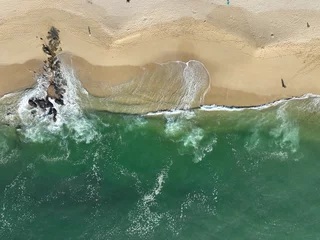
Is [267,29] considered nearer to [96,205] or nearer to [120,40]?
[120,40]

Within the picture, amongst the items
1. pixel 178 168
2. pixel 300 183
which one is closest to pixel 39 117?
pixel 178 168

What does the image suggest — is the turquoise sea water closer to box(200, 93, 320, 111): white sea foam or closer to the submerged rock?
box(200, 93, 320, 111): white sea foam

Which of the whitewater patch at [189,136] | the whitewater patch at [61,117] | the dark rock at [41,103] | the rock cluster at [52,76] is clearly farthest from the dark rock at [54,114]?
the whitewater patch at [189,136]

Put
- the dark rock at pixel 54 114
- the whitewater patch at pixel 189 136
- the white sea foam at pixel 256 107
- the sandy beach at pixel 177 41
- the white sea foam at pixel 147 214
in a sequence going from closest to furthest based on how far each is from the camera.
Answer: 1. the sandy beach at pixel 177 41
2. the white sea foam at pixel 256 107
3. the dark rock at pixel 54 114
4. the whitewater patch at pixel 189 136
5. the white sea foam at pixel 147 214

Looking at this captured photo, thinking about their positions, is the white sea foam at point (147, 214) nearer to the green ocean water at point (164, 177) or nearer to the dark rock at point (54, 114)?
the green ocean water at point (164, 177)

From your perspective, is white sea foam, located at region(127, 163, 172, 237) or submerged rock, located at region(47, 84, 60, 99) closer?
submerged rock, located at region(47, 84, 60, 99)

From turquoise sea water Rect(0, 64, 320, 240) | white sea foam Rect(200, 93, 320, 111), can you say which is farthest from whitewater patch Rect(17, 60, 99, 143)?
white sea foam Rect(200, 93, 320, 111)
